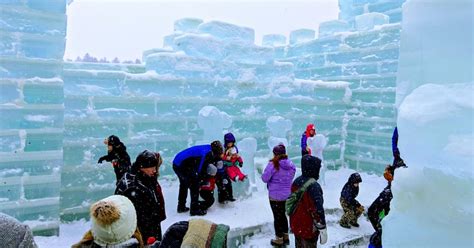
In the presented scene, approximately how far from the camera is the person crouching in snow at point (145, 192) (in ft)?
11.4

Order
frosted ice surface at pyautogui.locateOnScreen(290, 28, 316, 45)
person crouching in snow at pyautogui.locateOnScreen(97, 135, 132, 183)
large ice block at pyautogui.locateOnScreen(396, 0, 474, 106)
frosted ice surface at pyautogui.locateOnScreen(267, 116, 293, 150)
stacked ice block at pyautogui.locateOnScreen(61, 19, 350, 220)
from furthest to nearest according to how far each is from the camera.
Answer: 1. frosted ice surface at pyautogui.locateOnScreen(290, 28, 316, 45)
2. frosted ice surface at pyautogui.locateOnScreen(267, 116, 293, 150)
3. stacked ice block at pyautogui.locateOnScreen(61, 19, 350, 220)
4. person crouching in snow at pyautogui.locateOnScreen(97, 135, 132, 183)
5. large ice block at pyautogui.locateOnScreen(396, 0, 474, 106)

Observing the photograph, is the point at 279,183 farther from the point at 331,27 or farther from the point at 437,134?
the point at 331,27

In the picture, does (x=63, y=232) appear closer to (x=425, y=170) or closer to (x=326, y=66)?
(x=425, y=170)

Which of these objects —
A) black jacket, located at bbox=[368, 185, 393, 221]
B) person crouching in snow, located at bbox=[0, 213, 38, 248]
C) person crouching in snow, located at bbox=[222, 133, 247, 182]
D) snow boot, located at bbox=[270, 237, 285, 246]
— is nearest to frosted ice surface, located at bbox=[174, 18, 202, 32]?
person crouching in snow, located at bbox=[222, 133, 247, 182]

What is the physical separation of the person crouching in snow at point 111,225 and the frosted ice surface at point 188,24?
723 centimetres

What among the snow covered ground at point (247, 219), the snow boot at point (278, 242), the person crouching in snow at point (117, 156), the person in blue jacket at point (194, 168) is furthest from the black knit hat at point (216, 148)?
the snow boot at point (278, 242)

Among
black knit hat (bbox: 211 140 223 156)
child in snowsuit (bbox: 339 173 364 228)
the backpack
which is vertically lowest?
child in snowsuit (bbox: 339 173 364 228)

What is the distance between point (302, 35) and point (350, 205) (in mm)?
7058

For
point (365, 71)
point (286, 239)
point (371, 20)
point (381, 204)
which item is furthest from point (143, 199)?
point (371, 20)

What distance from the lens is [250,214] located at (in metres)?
6.15

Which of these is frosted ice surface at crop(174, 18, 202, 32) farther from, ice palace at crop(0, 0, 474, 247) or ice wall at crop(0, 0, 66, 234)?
ice wall at crop(0, 0, 66, 234)

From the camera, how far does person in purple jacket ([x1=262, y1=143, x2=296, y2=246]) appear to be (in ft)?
17.2

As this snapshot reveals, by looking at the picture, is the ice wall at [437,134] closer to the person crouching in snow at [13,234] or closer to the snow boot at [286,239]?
the person crouching in snow at [13,234]

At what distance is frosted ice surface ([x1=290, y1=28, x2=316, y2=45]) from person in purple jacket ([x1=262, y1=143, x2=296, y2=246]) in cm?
744
